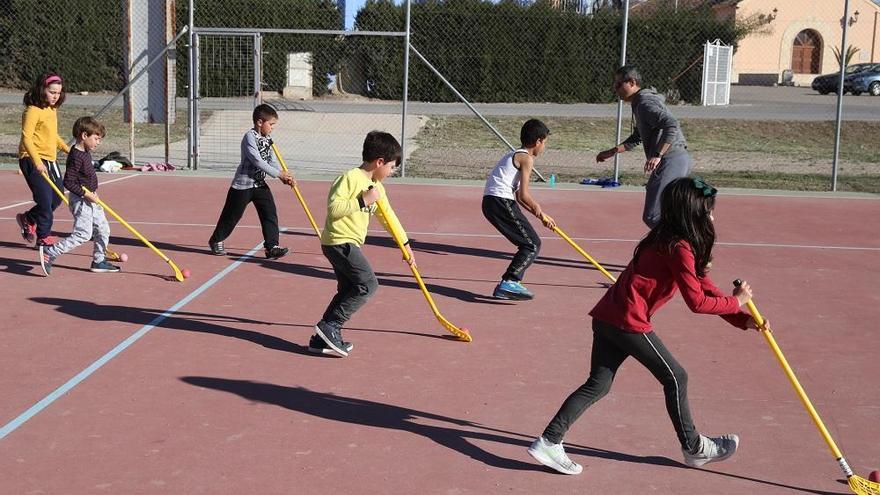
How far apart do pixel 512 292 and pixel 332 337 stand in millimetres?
2248

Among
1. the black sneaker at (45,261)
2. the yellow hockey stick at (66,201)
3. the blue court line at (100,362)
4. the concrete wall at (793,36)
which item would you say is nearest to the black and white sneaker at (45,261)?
the black sneaker at (45,261)

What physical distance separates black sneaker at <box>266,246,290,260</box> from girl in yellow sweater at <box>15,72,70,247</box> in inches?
79.8

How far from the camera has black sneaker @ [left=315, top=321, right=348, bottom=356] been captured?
6496mm

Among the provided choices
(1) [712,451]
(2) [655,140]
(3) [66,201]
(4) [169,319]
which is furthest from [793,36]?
(1) [712,451]

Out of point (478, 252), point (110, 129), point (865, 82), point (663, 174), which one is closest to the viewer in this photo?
point (663, 174)

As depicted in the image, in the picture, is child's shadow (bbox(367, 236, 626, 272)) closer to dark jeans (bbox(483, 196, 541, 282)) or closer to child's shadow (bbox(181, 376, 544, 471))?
dark jeans (bbox(483, 196, 541, 282))

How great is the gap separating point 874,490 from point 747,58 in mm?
52811

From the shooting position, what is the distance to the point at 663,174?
900cm

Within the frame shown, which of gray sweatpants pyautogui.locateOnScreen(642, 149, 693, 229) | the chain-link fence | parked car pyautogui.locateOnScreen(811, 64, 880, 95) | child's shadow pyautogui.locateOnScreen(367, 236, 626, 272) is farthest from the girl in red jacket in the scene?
parked car pyautogui.locateOnScreen(811, 64, 880, 95)

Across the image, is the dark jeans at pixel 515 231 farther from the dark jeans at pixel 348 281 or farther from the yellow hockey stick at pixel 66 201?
the yellow hockey stick at pixel 66 201

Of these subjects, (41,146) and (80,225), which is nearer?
(80,225)

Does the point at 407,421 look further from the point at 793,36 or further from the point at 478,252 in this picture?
A: the point at 793,36

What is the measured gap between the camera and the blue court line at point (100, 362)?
207 inches

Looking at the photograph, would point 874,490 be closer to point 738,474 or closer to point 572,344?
point 738,474
